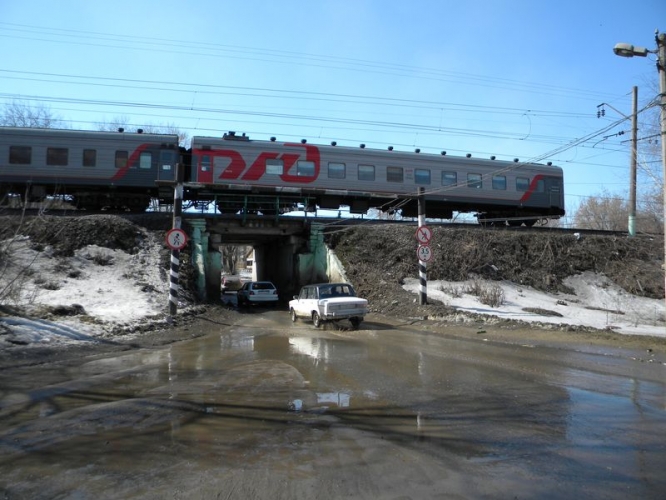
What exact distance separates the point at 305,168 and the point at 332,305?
1206 cm

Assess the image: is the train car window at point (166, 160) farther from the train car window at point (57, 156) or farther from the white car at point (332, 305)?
the white car at point (332, 305)

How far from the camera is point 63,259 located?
1986cm

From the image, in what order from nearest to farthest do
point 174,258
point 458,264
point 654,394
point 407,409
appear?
point 407,409, point 654,394, point 174,258, point 458,264

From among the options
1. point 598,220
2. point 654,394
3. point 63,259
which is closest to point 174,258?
point 63,259

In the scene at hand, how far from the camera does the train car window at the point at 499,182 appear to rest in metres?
28.5

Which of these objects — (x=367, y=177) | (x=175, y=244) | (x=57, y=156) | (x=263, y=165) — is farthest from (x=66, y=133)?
(x=367, y=177)

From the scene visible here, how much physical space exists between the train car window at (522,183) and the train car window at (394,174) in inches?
299

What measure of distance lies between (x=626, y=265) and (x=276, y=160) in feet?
62.6

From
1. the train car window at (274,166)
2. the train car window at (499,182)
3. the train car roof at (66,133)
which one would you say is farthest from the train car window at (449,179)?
the train car roof at (66,133)

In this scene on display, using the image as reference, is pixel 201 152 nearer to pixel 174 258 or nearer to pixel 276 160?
pixel 276 160

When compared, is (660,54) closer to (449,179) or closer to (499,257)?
(499,257)

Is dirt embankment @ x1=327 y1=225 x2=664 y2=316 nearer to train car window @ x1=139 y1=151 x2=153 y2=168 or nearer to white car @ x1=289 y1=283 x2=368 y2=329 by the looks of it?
white car @ x1=289 y1=283 x2=368 y2=329

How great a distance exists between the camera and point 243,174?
25.1 metres

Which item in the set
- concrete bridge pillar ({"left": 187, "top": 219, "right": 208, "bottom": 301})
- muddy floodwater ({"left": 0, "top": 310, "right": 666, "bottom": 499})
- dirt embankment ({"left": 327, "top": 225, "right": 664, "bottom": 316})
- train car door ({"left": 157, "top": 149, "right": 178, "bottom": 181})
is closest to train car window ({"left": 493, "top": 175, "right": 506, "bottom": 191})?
dirt embankment ({"left": 327, "top": 225, "right": 664, "bottom": 316})
